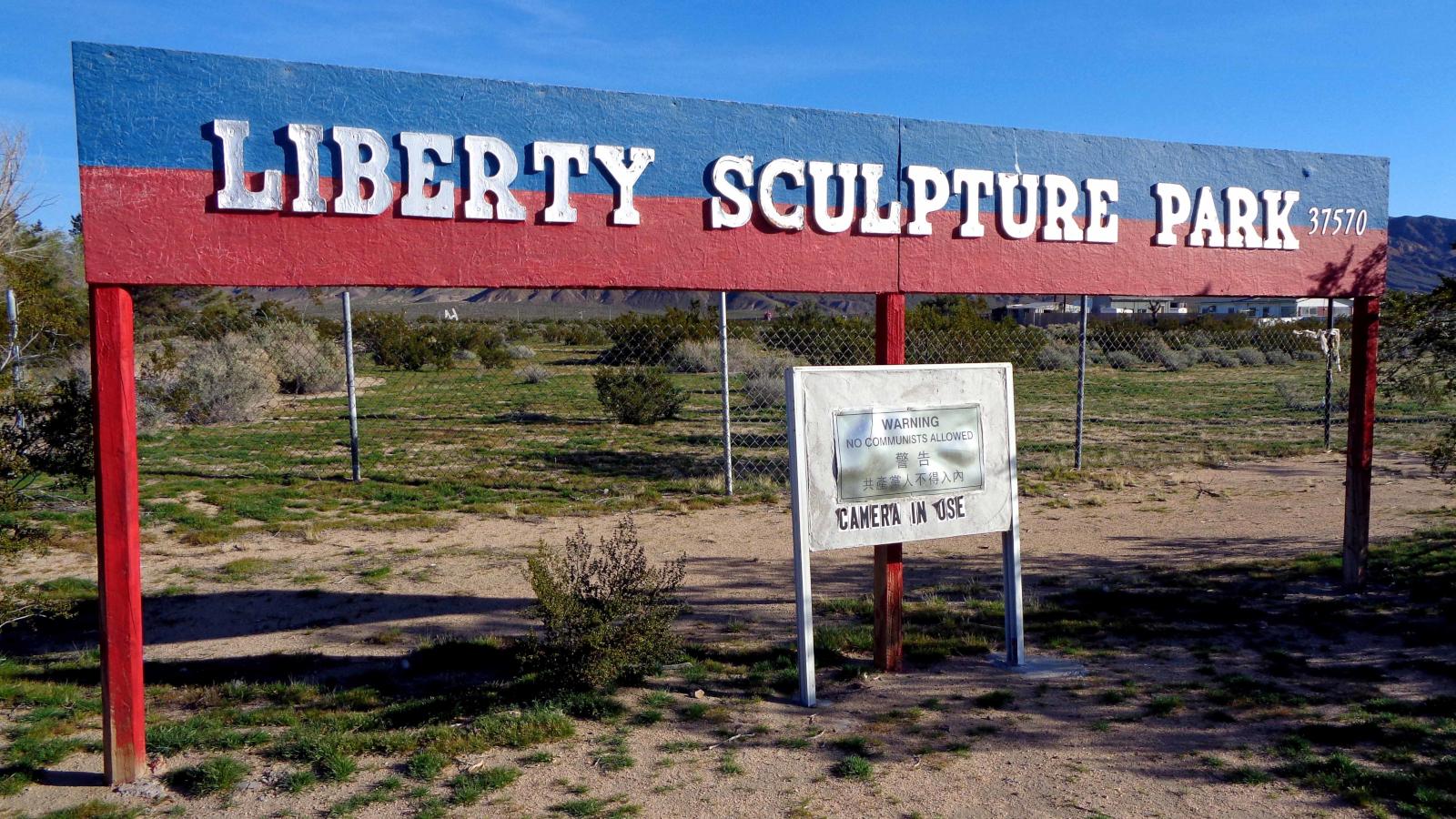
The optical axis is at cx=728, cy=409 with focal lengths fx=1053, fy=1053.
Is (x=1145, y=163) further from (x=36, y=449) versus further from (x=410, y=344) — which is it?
(x=410, y=344)

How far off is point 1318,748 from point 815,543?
241 cm

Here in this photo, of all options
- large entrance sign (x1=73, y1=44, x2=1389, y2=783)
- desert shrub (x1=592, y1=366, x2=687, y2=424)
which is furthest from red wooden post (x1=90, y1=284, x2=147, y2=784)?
desert shrub (x1=592, y1=366, x2=687, y2=424)

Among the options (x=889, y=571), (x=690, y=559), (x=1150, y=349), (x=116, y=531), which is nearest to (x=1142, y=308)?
(x=1150, y=349)

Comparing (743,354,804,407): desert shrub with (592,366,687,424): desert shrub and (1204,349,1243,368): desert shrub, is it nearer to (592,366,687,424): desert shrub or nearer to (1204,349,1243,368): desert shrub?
(592,366,687,424): desert shrub

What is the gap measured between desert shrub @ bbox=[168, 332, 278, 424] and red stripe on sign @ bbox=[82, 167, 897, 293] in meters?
12.3

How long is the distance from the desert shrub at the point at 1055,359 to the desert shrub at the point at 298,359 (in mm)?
17608

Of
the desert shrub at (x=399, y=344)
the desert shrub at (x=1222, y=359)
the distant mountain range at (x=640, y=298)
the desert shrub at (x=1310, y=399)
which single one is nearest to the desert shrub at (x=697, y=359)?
the desert shrub at (x=399, y=344)

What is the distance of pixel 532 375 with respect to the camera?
79.9 feet

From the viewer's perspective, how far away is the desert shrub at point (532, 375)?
24297 millimetres

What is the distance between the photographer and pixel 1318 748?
183 inches

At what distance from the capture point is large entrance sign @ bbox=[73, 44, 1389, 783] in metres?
4.43

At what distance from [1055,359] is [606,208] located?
25.8 metres

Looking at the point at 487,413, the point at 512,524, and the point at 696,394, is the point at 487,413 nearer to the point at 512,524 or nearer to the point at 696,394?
the point at 696,394

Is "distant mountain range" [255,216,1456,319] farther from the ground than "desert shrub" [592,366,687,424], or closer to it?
farther from the ground
